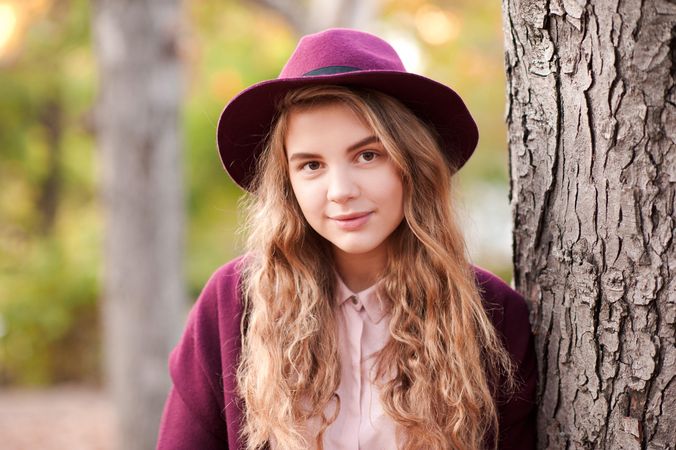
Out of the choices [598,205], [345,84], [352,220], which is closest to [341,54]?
[345,84]

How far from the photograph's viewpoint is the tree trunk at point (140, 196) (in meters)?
4.64

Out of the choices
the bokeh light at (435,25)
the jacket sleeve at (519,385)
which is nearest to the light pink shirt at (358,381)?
the jacket sleeve at (519,385)

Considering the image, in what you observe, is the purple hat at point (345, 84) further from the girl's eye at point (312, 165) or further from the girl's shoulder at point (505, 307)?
the girl's shoulder at point (505, 307)

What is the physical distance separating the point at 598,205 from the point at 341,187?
60 centimetres

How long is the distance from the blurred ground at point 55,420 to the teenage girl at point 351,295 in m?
4.97

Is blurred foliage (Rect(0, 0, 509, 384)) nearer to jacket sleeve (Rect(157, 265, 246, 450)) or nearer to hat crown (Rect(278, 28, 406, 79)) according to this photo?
jacket sleeve (Rect(157, 265, 246, 450))

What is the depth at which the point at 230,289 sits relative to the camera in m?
2.17

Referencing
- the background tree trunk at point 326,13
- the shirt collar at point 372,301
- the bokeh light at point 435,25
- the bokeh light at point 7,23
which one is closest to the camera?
the shirt collar at point 372,301

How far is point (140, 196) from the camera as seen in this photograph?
4.72 metres

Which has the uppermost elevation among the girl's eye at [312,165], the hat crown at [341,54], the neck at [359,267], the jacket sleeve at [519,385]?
the hat crown at [341,54]

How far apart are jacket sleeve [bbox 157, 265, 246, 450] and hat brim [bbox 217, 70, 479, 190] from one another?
0.33m

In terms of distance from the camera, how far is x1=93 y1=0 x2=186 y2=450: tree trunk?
183 inches

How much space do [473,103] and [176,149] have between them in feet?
13.1

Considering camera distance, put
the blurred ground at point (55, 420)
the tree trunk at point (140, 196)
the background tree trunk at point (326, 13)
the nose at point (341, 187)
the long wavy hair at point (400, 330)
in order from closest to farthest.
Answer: the nose at point (341, 187) → the long wavy hair at point (400, 330) → the tree trunk at point (140, 196) → the background tree trunk at point (326, 13) → the blurred ground at point (55, 420)
